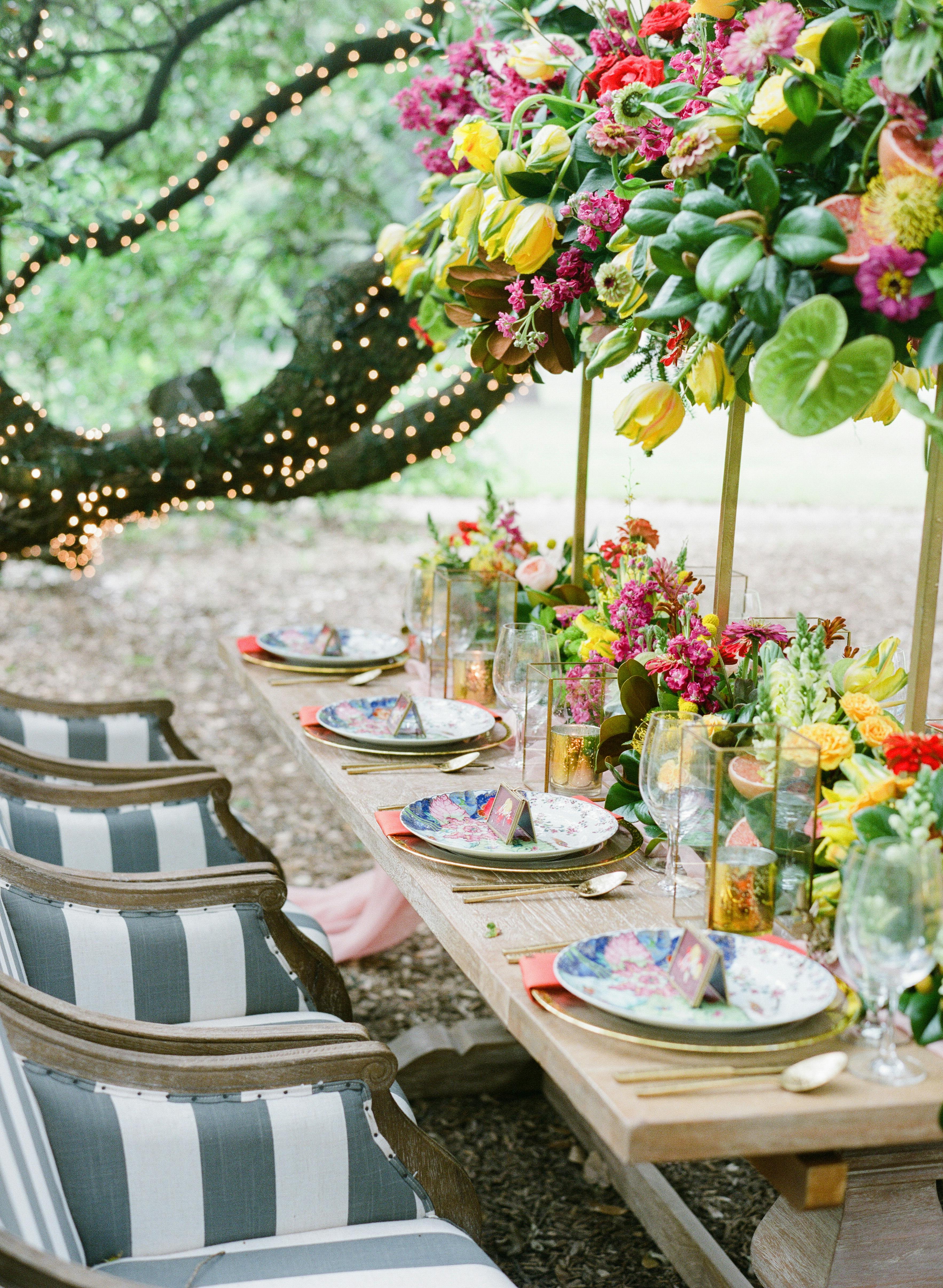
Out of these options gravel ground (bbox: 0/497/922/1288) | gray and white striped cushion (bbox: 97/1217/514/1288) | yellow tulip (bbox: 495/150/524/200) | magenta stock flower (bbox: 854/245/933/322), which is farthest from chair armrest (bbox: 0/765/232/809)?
magenta stock flower (bbox: 854/245/933/322)

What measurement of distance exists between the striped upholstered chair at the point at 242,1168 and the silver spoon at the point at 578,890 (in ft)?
0.67

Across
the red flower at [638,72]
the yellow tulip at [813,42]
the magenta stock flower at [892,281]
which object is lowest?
the magenta stock flower at [892,281]

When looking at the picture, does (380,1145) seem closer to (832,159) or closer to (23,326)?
(832,159)

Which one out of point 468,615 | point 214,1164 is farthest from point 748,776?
point 468,615

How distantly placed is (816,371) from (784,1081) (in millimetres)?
634

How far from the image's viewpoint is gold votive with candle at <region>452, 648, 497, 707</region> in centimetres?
230

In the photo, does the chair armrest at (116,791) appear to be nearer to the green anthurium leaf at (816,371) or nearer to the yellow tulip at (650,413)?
→ the yellow tulip at (650,413)

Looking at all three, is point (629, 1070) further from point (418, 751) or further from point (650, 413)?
point (418, 751)

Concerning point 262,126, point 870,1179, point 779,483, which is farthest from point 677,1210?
point 779,483

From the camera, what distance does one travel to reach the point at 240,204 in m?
6.46

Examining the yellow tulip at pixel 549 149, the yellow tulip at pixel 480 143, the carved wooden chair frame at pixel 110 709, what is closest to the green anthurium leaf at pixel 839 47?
the yellow tulip at pixel 549 149

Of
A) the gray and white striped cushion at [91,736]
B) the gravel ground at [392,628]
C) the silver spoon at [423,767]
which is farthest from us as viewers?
the gray and white striped cushion at [91,736]

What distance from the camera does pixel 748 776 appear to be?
4.40 ft

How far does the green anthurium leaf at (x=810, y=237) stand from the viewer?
117 centimetres
